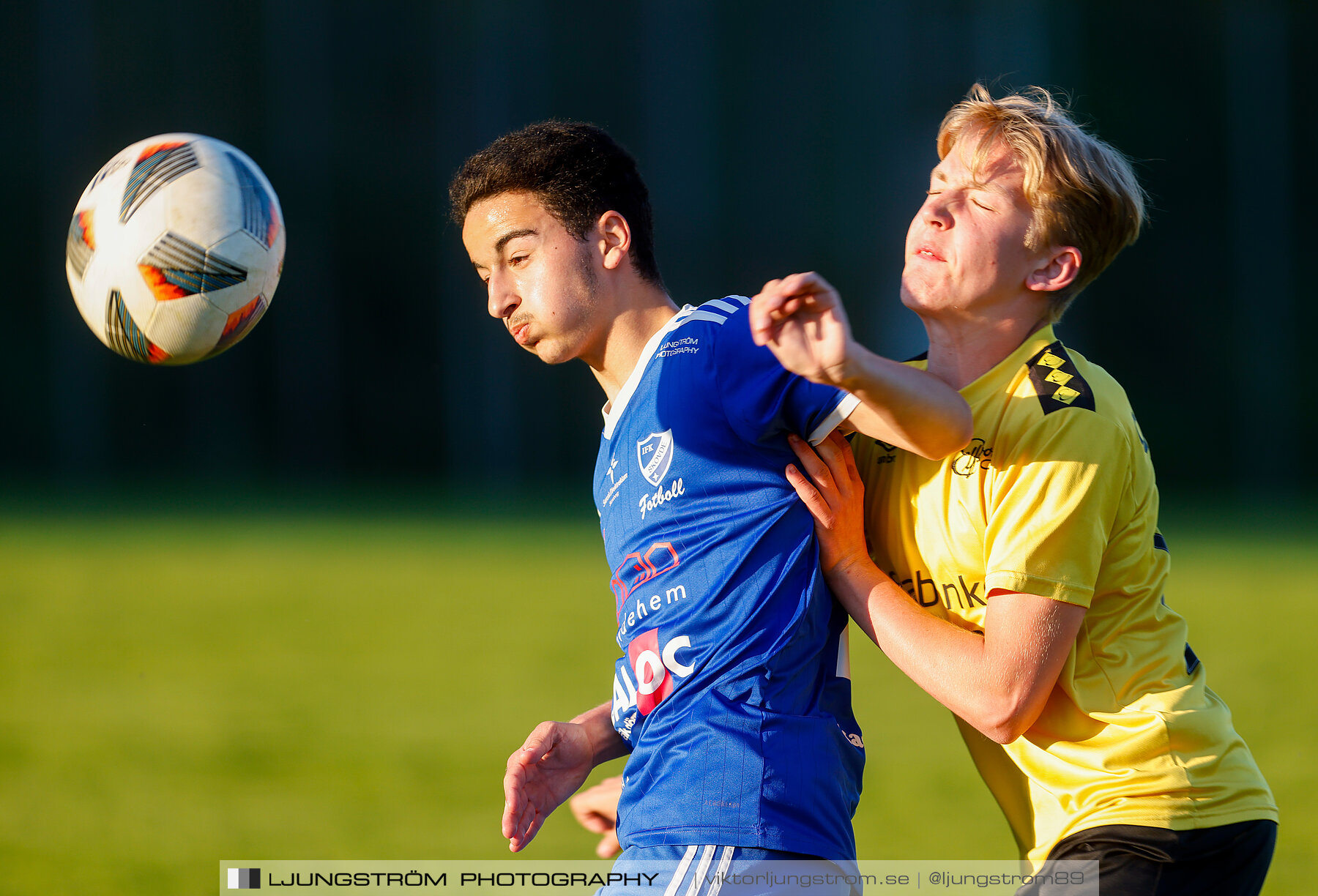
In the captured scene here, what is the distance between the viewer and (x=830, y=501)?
97.0 inches

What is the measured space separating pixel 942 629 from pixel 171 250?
198cm

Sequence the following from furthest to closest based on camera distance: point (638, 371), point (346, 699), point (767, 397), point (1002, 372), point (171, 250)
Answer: point (346, 699), point (171, 250), point (638, 371), point (1002, 372), point (767, 397)

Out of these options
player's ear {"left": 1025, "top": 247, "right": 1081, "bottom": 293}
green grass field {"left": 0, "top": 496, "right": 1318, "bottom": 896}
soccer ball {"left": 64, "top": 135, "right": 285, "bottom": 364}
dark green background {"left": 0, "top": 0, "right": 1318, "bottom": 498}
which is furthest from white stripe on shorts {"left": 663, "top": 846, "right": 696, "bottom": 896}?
dark green background {"left": 0, "top": 0, "right": 1318, "bottom": 498}

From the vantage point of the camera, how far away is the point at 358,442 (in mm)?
20094

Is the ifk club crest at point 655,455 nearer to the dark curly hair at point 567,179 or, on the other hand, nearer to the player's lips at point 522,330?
the player's lips at point 522,330

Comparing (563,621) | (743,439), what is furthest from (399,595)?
(743,439)

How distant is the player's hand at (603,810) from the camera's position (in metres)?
2.82

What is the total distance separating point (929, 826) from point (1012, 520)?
10.0 feet

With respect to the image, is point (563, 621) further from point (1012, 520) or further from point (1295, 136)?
point (1295, 136)

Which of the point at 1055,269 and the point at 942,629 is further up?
the point at 1055,269

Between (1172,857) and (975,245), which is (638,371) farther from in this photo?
(1172,857)

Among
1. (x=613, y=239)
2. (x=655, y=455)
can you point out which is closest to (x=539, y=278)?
(x=613, y=239)

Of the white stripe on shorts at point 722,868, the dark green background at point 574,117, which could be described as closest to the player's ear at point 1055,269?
the white stripe on shorts at point 722,868

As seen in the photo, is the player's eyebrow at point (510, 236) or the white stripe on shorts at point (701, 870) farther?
the player's eyebrow at point (510, 236)
